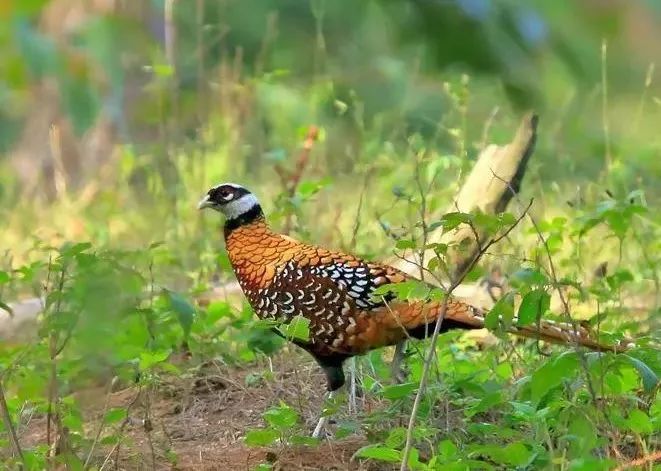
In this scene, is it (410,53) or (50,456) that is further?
(50,456)

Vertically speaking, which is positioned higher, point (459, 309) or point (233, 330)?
point (459, 309)

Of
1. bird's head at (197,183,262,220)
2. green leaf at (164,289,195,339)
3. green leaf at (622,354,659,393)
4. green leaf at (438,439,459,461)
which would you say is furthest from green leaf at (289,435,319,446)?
bird's head at (197,183,262,220)

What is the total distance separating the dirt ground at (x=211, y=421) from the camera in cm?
329

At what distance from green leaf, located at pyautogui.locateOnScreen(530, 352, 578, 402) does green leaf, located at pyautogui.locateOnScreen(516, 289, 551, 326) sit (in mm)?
189

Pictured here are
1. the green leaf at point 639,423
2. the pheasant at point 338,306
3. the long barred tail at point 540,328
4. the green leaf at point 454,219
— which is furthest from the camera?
the pheasant at point 338,306

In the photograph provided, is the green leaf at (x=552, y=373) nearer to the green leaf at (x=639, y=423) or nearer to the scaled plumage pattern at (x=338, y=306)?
the green leaf at (x=639, y=423)

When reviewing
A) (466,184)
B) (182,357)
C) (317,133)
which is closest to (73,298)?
(182,357)

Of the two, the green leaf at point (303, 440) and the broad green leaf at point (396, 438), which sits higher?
the broad green leaf at point (396, 438)

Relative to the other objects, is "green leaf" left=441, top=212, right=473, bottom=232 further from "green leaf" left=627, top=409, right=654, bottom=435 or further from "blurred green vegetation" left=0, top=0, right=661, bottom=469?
"green leaf" left=627, top=409, right=654, bottom=435

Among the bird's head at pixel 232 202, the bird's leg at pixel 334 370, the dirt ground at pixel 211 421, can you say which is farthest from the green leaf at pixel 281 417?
the bird's head at pixel 232 202

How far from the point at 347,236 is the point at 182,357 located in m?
2.18

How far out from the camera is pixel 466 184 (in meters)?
Answer: 5.12

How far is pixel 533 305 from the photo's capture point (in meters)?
2.64

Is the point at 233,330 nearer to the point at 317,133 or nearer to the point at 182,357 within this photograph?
the point at 182,357
